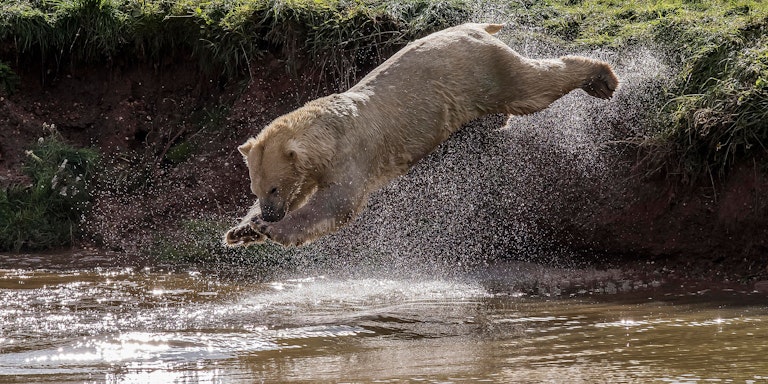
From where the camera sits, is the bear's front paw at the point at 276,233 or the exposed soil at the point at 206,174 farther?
the exposed soil at the point at 206,174

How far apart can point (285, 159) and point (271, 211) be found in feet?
1.14

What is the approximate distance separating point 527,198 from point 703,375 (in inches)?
167

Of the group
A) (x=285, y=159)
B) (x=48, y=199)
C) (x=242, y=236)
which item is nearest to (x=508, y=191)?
(x=285, y=159)

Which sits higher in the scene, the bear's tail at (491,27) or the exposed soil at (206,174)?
the bear's tail at (491,27)

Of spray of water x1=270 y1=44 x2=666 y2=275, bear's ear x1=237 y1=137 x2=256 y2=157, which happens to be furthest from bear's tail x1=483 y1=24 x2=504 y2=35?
bear's ear x1=237 y1=137 x2=256 y2=157

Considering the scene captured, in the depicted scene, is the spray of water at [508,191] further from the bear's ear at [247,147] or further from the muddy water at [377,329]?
the bear's ear at [247,147]

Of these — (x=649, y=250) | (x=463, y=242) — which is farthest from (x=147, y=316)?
(x=649, y=250)

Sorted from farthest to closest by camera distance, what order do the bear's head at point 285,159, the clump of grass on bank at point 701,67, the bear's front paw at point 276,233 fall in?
the clump of grass on bank at point 701,67 < the bear's head at point 285,159 < the bear's front paw at point 276,233

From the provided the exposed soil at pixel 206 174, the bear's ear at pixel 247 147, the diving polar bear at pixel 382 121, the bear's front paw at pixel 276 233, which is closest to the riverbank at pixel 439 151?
the exposed soil at pixel 206 174

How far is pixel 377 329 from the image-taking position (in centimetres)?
572

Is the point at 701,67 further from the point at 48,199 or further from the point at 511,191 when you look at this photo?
the point at 48,199

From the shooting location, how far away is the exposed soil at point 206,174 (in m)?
7.68

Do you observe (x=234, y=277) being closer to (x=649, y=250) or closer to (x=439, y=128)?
(x=439, y=128)

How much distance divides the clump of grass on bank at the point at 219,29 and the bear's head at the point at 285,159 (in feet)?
9.34
